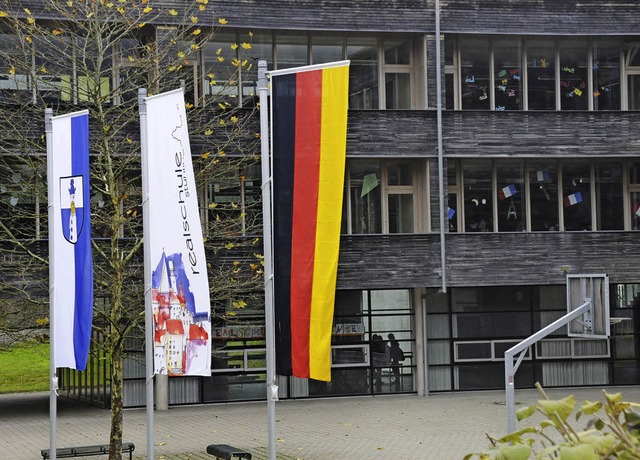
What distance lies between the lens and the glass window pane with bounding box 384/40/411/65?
29.5 m

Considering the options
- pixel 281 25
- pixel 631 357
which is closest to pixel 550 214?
pixel 631 357

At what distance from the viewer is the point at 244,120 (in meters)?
26.4

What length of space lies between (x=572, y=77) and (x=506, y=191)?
11.8 feet

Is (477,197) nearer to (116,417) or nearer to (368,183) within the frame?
(368,183)

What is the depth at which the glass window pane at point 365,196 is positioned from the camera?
2911 centimetres

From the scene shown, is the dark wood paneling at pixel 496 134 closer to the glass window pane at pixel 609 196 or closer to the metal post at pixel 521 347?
the glass window pane at pixel 609 196

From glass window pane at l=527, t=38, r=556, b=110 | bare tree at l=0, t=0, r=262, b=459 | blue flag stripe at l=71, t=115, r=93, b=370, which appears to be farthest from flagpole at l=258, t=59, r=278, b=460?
glass window pane at l=527, t=38, r=556, b=110

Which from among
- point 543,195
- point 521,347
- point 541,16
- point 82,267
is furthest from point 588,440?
point 541,16

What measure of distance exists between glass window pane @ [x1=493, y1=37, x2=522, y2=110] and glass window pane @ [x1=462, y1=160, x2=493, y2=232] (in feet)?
5.62

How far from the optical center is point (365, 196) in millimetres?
29219

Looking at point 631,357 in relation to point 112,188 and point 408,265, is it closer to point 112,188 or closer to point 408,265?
point 408,265

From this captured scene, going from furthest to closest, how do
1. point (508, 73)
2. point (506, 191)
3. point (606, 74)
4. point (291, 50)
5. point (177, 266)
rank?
point (606, 74), point (508, 73), point (506, 191), point (291, 50), point (177, 266)

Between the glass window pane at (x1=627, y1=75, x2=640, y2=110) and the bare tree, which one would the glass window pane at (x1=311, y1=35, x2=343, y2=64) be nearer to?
the bare tree

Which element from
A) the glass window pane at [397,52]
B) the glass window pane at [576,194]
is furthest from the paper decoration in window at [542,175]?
the glass window pane at [397,52]
